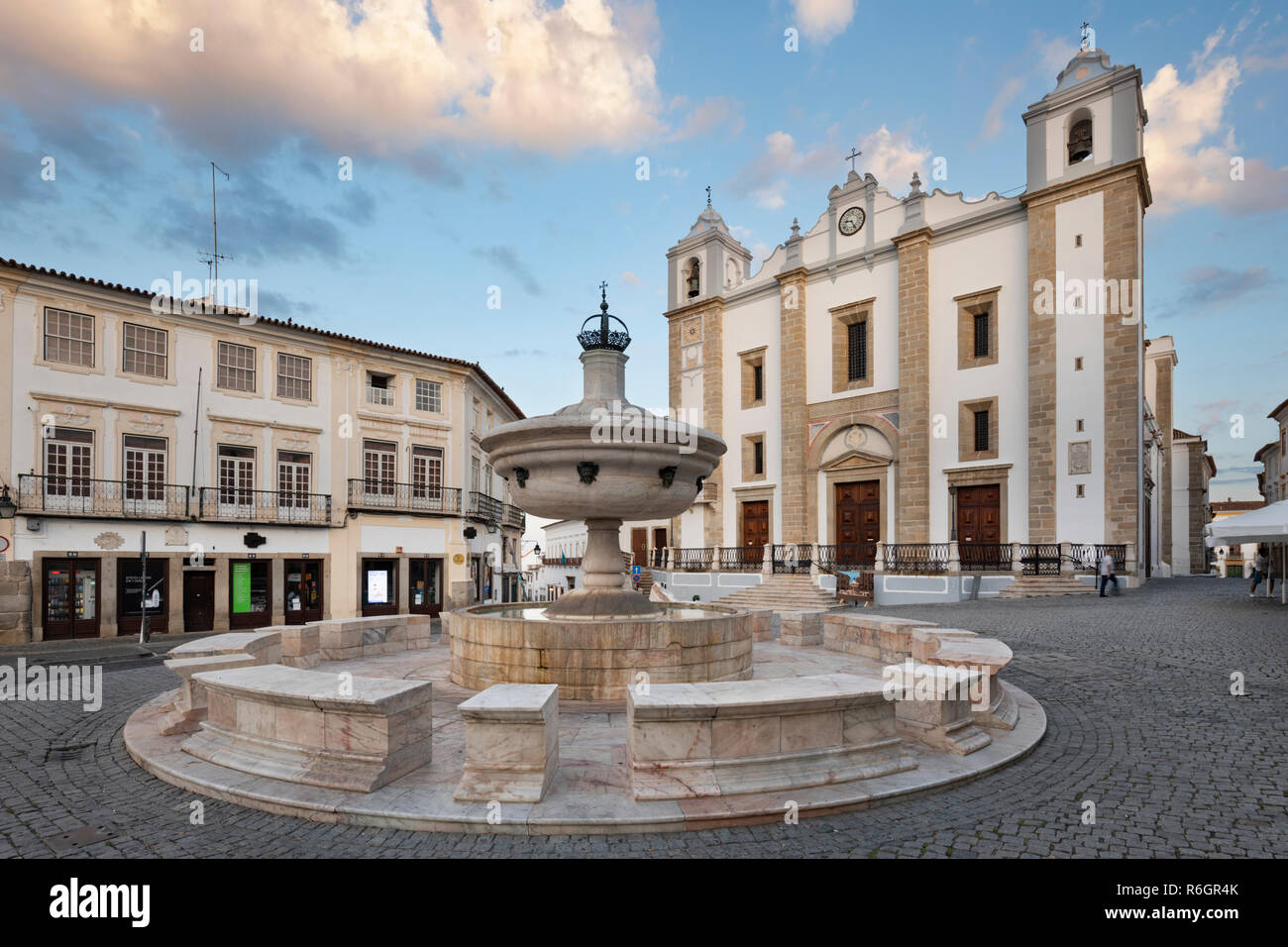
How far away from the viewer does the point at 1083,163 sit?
22.7m

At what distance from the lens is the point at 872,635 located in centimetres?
866

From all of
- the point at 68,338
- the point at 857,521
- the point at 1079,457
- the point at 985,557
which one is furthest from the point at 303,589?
the point at 1079,457

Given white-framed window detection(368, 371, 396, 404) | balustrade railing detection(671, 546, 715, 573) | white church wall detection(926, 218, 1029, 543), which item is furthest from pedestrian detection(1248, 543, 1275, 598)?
white-framed window detection(368, 371, 396, 404)

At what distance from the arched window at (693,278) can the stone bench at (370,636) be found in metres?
28.2

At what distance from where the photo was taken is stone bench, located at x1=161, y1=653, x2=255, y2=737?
5.45 meters

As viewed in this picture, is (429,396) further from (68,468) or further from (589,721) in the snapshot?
(589,721)

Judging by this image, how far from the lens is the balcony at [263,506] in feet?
63.8

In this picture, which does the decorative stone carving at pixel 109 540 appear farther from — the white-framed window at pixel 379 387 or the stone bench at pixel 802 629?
the stone bench at pixel 802 629

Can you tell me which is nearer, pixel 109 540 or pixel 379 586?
pixel 109 540

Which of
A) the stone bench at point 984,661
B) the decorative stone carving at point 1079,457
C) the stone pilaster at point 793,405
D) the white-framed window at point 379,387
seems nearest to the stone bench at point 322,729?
the stone bench at point 984,661

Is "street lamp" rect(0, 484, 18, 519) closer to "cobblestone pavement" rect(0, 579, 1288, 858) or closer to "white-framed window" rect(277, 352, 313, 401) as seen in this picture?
"white-framed window" rect(277, 352, 313, 401)

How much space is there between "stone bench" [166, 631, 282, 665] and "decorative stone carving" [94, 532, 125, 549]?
→ 13211 mm

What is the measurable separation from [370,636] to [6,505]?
13.4 m
